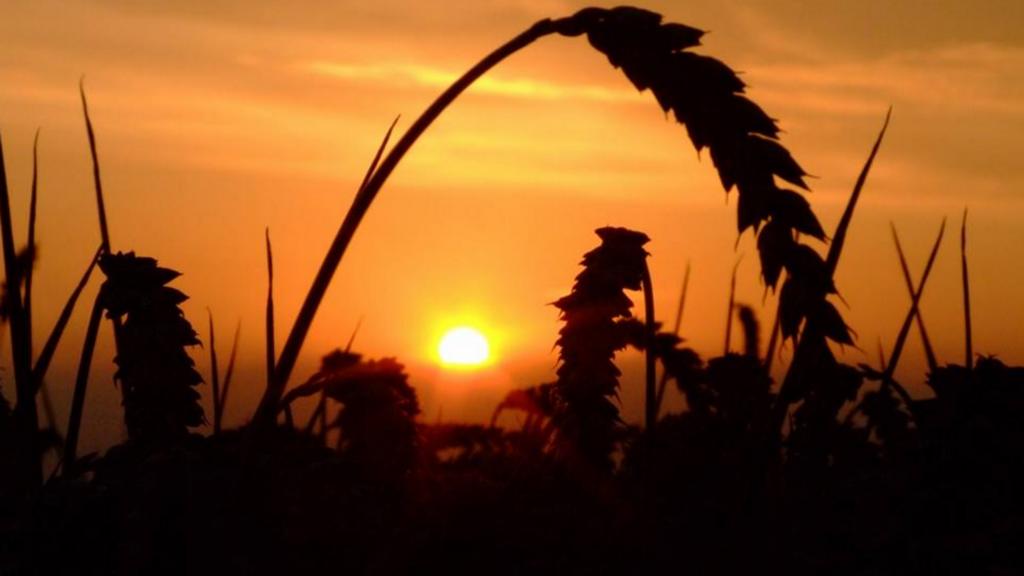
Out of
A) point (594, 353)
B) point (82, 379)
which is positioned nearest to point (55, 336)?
point (82, 379)

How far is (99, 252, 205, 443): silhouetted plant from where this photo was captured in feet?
9.48

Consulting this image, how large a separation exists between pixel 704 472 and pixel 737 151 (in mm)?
634

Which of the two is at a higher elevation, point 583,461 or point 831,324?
point 831,324

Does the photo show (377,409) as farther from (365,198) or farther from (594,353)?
(594,353)

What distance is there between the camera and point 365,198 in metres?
3.25

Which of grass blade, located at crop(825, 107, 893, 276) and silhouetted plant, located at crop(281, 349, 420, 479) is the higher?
grass blade, located at crop(825, 107, 893, 276)

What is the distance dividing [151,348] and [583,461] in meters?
0.86

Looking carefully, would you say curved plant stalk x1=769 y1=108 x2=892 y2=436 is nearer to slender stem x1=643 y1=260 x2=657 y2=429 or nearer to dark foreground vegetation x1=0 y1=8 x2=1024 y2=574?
dark foreground vegetation x1=0 y1=8 x2=1024 y2=574

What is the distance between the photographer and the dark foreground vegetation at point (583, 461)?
2.22m

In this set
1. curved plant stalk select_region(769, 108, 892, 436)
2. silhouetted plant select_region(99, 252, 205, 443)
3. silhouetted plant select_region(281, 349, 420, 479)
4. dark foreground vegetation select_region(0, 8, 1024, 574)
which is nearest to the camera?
dark foreground vegetation select_region(0, 8, 1024, 574)

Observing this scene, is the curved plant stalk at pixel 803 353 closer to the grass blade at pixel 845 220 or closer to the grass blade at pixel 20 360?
the grass blade at pixel 845 220

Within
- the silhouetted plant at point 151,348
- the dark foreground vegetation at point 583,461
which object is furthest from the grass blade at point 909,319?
the silhouetted plant at point 151,348

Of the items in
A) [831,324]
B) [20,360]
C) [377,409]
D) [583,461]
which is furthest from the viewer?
[377,409]

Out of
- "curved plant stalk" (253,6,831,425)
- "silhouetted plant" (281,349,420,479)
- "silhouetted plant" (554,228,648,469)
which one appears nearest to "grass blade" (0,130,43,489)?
"curved plant stalk" (253,6,831,425)
